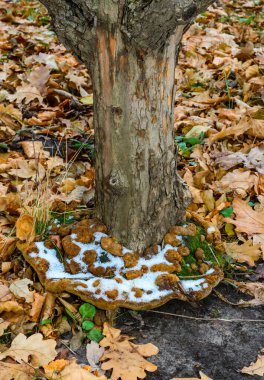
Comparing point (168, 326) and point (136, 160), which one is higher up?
point (136, 160)

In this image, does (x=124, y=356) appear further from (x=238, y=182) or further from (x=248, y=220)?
(x=238, y=182)

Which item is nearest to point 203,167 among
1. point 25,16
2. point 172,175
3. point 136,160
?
point 172,175

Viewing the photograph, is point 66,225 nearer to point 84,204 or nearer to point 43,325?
point 84,204

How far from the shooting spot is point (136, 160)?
219cm

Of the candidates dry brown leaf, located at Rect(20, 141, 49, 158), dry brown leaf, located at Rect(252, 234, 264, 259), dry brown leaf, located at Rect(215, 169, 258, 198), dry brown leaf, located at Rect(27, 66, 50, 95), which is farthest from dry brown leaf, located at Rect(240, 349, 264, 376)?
dry brown leaf, located at Rect(27, 66, 50, 95)

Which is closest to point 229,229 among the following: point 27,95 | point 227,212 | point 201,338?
Answer: point 227,212

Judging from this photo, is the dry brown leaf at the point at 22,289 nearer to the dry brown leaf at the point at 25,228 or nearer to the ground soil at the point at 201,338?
the dry brown leaf at the point at 25,228

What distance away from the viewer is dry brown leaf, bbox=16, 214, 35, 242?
2.44 m

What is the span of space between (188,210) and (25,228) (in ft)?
3.29

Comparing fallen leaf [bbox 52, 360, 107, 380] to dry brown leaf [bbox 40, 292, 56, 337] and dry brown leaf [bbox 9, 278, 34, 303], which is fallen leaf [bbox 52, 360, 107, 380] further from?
dry brown leaf [bbox 9, 278, 34, 303]

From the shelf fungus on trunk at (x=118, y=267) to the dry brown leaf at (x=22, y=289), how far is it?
75mm

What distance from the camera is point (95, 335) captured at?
215 centimetres

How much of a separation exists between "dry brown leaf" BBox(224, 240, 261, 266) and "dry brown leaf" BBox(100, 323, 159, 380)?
782 mm

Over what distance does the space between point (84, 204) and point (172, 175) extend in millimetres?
669
